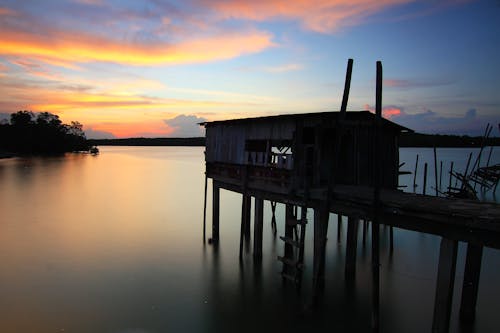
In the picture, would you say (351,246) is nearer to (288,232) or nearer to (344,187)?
(288,232)

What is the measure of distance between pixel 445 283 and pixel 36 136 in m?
124

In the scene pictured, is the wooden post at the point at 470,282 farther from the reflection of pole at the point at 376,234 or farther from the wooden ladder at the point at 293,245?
the wooden ladder at the point at 293,245

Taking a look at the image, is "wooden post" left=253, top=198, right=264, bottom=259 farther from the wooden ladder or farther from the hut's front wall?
the wooden ladder

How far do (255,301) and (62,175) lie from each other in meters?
54.5

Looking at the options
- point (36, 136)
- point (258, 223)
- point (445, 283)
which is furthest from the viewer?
point (36, 136)

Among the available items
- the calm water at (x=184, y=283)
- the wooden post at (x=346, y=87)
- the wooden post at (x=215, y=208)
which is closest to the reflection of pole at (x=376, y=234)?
the wooden post at (x=346, y=87)

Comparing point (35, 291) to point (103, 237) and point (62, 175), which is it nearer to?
point (103, 237)

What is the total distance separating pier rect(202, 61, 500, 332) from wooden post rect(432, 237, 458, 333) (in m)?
0.02

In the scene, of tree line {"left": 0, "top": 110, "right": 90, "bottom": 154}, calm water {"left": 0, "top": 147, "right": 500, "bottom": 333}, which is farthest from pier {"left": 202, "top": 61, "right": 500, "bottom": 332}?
tree line {"left": 0, "top": 110, "right": 90, "bottom": 154}

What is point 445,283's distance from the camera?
28.8 feet

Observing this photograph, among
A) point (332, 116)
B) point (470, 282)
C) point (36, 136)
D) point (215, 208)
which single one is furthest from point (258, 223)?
point (36, 136)

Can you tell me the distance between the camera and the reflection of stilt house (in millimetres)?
13883

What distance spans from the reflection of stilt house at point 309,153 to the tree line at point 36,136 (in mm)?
110387

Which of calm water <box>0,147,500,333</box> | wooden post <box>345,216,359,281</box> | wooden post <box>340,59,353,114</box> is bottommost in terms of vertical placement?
calm water <box>0,147,500,333</box>
